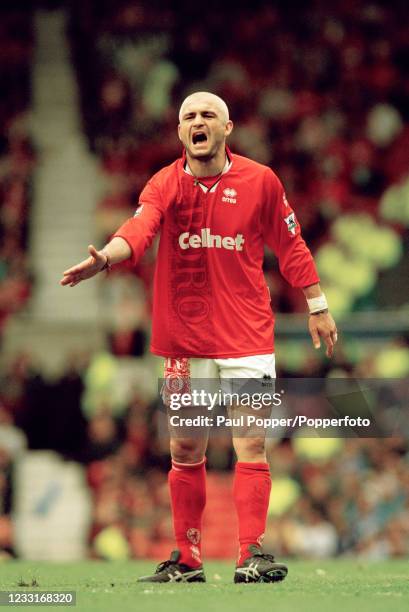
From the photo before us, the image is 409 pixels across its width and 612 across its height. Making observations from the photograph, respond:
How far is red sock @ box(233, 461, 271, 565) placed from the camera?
6215mm

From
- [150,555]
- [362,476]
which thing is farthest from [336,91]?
[150,555]

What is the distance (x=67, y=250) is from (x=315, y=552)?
465 cm

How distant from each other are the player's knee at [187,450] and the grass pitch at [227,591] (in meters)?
0.57

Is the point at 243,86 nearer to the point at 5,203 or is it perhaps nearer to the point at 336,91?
the point at 336,91

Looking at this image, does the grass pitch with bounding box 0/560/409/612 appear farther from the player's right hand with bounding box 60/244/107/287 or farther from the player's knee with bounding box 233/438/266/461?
the player's right hand with bounding box 60/244/107/287

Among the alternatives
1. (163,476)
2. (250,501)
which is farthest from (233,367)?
(163,476)

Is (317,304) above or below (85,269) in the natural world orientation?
below

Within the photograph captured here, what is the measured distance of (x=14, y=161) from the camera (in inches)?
586

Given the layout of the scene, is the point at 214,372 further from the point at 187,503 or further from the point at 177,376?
the point at 187,503

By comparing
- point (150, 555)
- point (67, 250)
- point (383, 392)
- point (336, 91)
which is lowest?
point (150, 555)

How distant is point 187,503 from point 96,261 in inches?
52.7

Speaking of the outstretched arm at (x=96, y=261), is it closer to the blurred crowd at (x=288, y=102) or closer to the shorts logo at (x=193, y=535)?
the shorts logo at (x=193, y=535)

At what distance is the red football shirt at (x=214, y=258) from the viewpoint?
6402mm

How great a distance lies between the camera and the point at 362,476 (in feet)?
39.1
